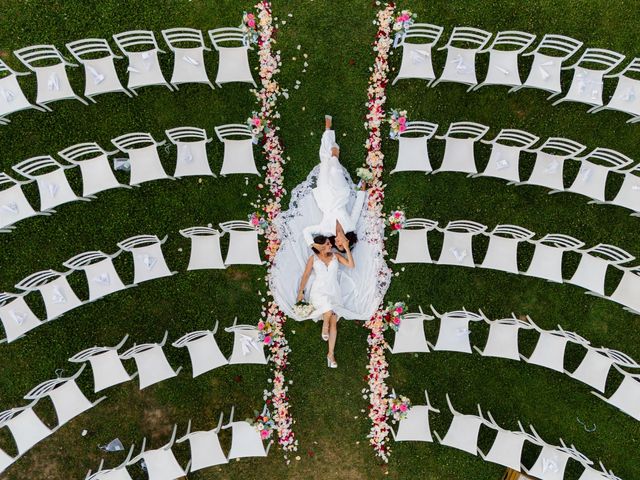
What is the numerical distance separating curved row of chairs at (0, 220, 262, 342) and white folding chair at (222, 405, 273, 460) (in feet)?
8.33

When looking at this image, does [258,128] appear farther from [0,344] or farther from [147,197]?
[0,344]

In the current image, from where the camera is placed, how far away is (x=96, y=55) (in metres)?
7.07

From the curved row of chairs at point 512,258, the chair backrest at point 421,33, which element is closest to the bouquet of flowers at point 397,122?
the chair backrest at point 421,33

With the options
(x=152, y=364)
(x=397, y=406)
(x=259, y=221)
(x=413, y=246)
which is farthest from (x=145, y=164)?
(x=397, y=406)

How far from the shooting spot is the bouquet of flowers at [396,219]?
283 inches

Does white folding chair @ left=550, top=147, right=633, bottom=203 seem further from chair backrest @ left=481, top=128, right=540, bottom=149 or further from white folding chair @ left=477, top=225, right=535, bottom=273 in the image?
white folding chair @ left=477, top=225, right=535, bottom=273

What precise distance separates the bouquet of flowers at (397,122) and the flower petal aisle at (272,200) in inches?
72.7

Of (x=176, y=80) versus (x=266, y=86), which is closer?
(x=176, y=80)

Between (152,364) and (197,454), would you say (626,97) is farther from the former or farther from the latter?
(197,454)

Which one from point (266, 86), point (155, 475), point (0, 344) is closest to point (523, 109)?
point (266, 86)

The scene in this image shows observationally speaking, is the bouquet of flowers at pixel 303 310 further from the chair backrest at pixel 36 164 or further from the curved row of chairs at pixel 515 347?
the chair backrest at pixel 36 164

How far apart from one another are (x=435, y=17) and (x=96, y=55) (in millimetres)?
5551

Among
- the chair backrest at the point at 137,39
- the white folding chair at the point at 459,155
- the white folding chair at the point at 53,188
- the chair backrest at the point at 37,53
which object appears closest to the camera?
the chair backrest at the point at 37,53

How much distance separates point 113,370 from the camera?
6.57 metres
